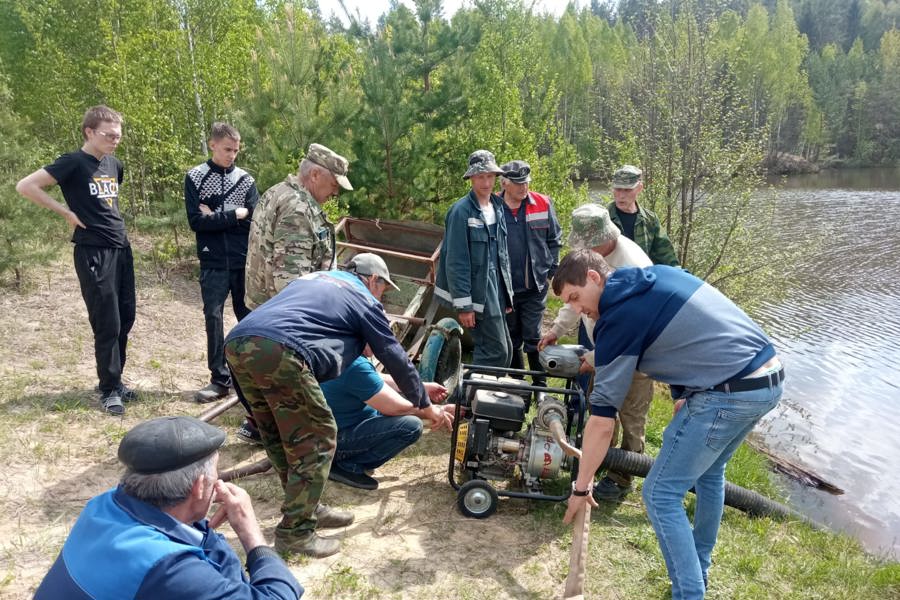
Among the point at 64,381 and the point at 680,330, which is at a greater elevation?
the point at 680,330

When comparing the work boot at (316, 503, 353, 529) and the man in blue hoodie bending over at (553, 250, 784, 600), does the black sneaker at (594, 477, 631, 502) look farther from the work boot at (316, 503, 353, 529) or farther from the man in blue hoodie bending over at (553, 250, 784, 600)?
the work boot at (316, 503, 353, 529)

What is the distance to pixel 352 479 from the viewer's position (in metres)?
4.07

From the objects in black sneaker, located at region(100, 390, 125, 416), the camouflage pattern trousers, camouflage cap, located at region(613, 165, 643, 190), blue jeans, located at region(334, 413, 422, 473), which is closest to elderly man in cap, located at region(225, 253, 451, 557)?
the camouflage pattern trousers

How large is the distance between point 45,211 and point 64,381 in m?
3.85

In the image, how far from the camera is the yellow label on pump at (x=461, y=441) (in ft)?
12.8

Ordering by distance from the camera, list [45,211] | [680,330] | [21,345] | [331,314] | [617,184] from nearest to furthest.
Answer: [680,330]
[331,314]
[617,184]
[21,345]
[45,211]

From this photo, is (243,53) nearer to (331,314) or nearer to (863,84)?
(331,314)

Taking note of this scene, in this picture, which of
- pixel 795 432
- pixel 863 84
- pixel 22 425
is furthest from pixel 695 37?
pixel 863 84

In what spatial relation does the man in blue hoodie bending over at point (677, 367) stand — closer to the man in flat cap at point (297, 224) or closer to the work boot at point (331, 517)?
the work boot at point (331, 517)

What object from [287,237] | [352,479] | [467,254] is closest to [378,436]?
[352,479]

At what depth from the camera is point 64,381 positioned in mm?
5301

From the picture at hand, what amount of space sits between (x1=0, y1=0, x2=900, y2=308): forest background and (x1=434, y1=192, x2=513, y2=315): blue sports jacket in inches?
141

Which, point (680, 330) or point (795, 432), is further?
point (795, 432)

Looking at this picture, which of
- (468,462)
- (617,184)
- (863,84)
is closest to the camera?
(468,462)
